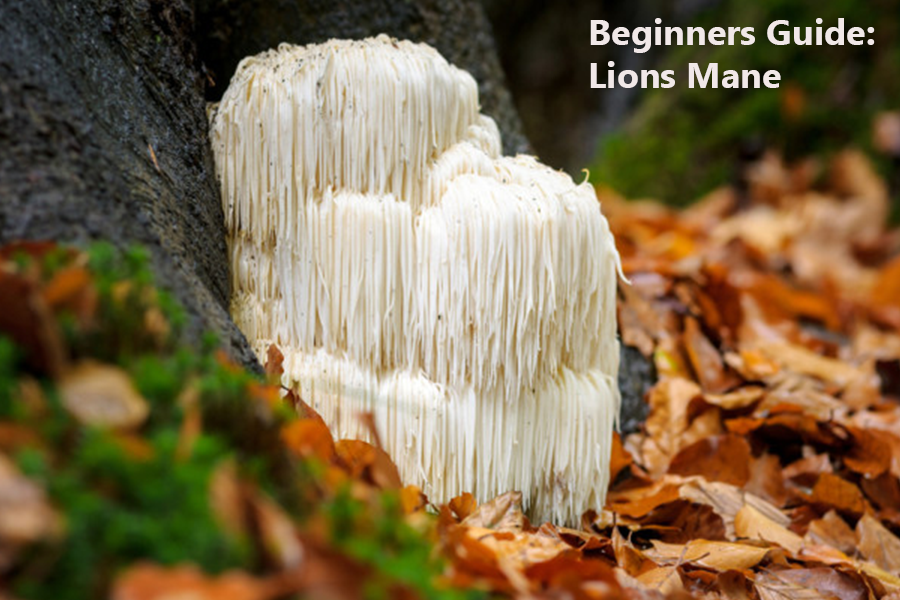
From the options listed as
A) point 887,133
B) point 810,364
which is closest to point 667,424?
point 810,364

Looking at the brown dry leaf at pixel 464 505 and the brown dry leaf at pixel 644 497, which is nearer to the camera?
the brown dry leaf at pixel 464 505

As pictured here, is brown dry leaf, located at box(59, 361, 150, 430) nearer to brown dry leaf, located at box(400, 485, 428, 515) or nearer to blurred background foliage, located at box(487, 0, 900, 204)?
brown dry leaf, located at box(400, 485, 428, 515)

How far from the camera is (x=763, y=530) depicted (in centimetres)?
273

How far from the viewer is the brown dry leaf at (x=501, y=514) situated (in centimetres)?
226

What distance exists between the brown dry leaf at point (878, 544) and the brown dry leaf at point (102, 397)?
2.49m

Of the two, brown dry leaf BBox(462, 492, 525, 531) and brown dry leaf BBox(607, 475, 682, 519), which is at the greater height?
brown dry leaf BBox(462, 492, 525, 531)

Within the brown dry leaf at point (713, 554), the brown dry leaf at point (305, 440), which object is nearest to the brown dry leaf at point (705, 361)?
the brown dry leaf at point (713, 554)

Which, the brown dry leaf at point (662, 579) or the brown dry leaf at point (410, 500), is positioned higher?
the brown dry leaf at point (410, 500)

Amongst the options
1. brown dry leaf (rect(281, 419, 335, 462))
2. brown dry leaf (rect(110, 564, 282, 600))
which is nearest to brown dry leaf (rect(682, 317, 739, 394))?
brown dry leaf (rect(281, 419, 335, 462))

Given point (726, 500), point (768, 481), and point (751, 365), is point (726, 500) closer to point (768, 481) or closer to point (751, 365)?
point (768, 481)

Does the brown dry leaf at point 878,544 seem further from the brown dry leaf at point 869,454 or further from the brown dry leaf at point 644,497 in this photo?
the brown dry leaf at point 644,497

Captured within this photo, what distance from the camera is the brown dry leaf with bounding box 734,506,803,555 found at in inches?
105

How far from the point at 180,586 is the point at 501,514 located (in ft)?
4.51

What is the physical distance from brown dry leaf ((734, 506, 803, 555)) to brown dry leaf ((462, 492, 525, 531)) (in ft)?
2.79
